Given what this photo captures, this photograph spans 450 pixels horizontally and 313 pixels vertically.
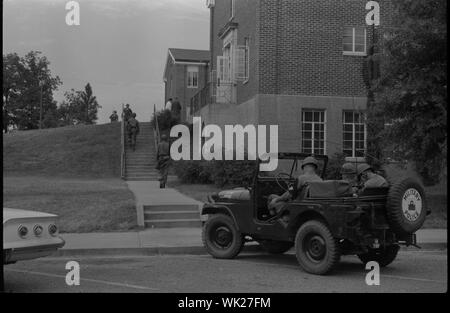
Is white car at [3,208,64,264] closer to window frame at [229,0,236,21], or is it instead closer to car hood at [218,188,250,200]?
car hood at [218,188,250,200]

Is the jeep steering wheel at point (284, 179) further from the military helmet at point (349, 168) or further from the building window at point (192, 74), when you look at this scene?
the building window at point (192, 74)

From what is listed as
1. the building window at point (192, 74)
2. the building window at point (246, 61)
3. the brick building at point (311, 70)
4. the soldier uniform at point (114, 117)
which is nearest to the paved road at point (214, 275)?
the brick building at point (311, 70)

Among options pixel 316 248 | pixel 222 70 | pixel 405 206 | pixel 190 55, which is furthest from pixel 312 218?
pixel 190 55

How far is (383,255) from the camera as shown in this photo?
8.48 meters

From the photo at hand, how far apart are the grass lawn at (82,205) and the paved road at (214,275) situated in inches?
105

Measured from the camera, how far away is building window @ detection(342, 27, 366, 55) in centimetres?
1912

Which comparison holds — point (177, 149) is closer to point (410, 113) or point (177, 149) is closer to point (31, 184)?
point (31, 184)

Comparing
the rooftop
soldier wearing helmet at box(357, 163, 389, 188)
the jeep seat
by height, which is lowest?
the jeep seat

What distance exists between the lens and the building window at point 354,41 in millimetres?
19125

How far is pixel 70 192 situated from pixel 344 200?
10.4 meters

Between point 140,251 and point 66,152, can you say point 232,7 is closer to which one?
point 66,152

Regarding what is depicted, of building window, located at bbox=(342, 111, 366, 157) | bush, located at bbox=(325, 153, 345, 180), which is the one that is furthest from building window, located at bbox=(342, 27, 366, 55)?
bush, located at bbox=(325, 153, 345, 180)

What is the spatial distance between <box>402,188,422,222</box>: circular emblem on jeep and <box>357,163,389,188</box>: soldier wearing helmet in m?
0.36
